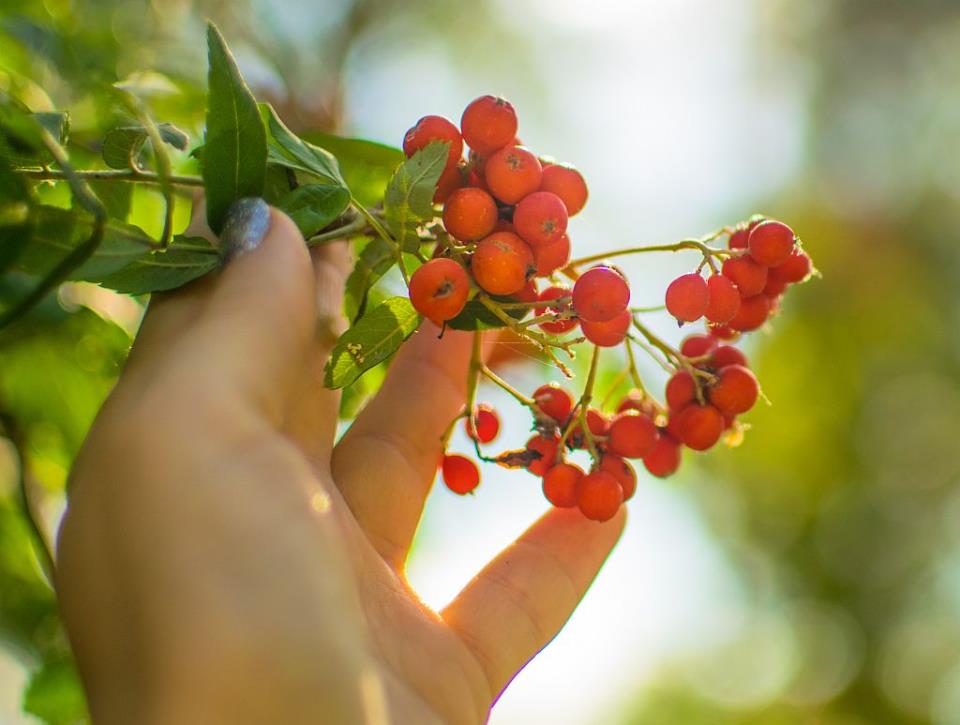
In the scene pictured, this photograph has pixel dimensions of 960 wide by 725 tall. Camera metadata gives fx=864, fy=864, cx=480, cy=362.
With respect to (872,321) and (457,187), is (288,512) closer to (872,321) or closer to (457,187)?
(457,187)

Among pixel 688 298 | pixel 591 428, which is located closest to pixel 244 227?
pixel 688 298

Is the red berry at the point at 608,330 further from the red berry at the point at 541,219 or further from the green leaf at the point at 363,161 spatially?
the green leaf at the point at 363,161

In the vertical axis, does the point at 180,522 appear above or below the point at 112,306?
below

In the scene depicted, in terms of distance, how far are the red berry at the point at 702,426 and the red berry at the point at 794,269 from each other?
29 cm

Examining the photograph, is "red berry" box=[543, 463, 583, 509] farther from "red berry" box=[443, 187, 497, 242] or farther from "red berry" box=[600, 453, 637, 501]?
"red berry" box=[443, 187, 497, 242]

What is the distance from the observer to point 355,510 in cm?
175

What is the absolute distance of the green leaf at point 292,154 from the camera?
135cm

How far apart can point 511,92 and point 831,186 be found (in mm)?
5778

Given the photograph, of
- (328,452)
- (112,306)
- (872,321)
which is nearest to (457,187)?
(328,452)

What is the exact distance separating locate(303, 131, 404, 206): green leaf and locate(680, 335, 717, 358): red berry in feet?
2.31

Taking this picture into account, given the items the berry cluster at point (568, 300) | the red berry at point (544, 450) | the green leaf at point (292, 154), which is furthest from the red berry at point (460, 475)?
the green leaf at point (292, 154)

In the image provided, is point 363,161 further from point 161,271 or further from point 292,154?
point 161,271

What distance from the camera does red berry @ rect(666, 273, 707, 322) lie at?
1.43m

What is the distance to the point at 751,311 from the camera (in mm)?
1585
